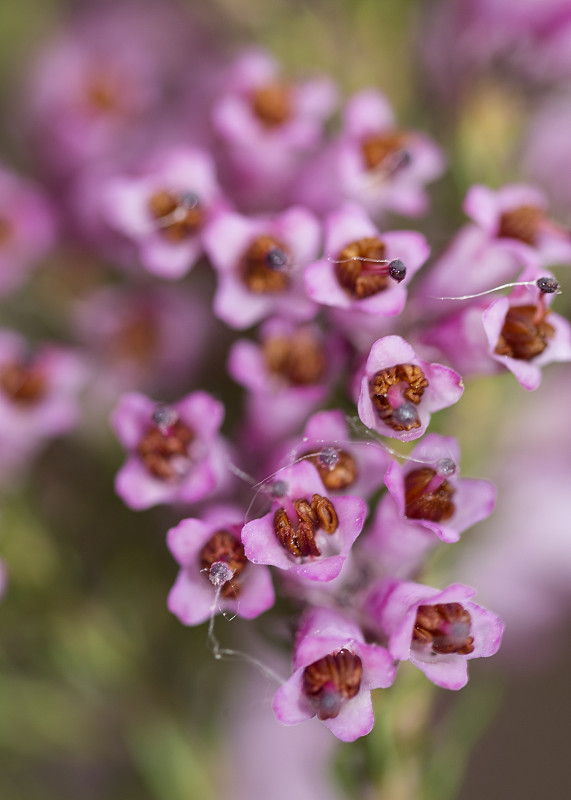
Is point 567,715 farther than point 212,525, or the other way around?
point 567,715

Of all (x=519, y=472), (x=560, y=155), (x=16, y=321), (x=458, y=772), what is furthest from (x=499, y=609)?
(x=16, y=321)

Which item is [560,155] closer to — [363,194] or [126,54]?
[363,194]

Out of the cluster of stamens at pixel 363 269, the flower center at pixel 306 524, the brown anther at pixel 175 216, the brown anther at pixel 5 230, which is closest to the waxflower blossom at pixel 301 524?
the flower center at pixel 306 524

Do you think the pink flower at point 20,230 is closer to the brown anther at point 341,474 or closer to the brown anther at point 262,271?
the brown anther at point 262,271

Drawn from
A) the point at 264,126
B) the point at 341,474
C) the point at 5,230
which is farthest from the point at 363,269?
the point at 5,230

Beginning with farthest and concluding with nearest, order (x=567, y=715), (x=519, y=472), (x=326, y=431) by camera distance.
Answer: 1. (x=567, y=715)
2. (x=519, y=472)
3. (x=326, y=431)
